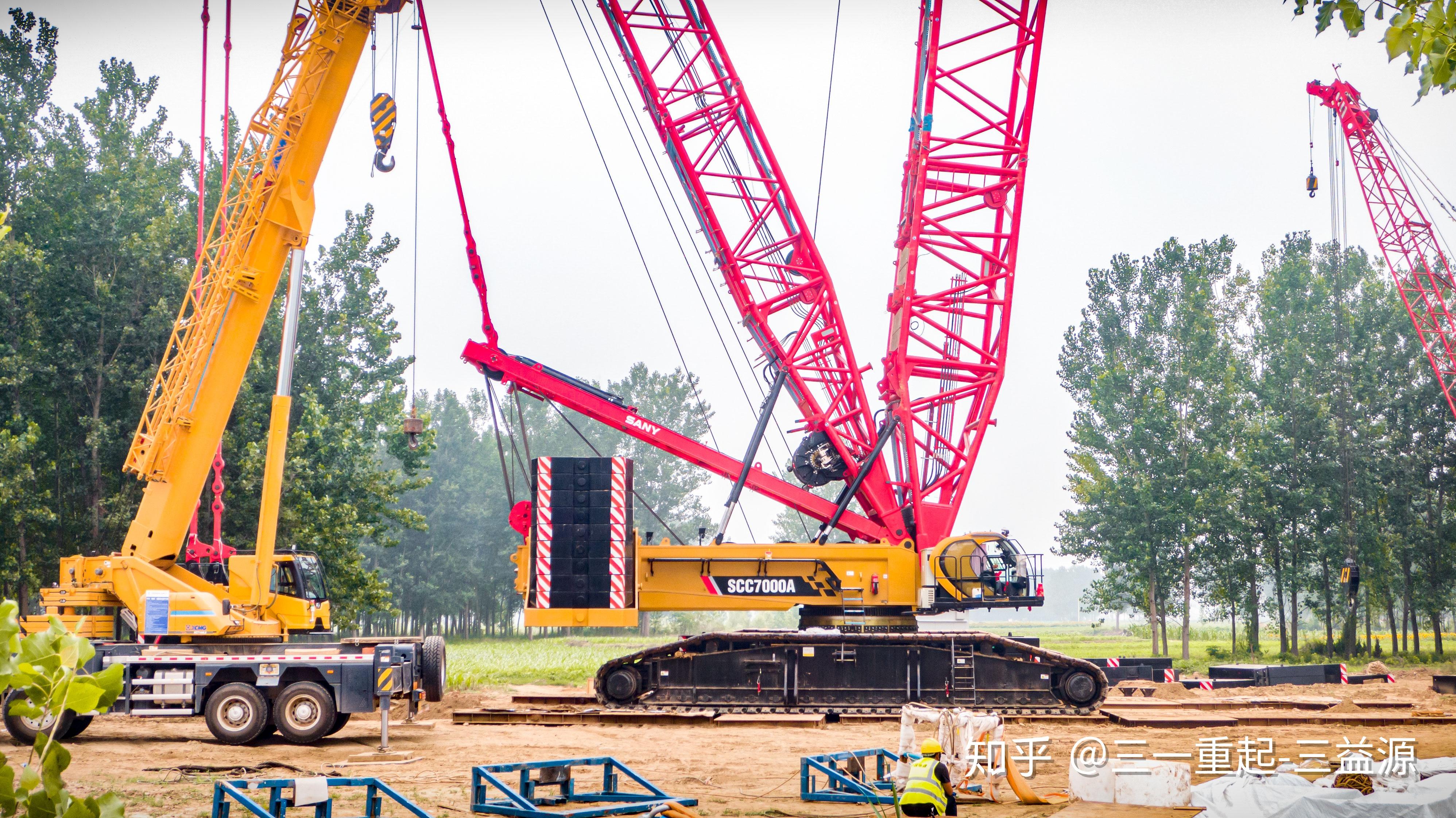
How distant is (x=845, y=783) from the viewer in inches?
448

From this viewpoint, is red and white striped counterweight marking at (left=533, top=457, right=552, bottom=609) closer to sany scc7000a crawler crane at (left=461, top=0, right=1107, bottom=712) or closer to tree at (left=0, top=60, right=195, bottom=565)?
sany scc7000a crawler crane at (left=461, top=0, right=1107, bottom=712)

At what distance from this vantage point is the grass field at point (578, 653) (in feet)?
105

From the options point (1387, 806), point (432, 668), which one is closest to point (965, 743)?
point (1387, 806)

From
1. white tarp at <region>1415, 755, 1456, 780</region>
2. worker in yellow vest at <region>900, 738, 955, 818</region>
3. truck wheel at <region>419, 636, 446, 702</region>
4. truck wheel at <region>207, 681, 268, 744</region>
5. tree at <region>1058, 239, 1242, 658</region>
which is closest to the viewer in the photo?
worker in yellow vest at <region>900, 738, 955, 818</region>

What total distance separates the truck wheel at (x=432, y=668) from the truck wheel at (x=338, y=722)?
118 cm

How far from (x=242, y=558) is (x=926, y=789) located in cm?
1204

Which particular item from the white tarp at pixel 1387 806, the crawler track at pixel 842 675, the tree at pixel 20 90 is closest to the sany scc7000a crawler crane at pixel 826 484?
the crawler track at pixel 842 675

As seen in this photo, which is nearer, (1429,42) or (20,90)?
(1429,42)

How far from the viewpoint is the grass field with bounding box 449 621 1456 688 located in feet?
105

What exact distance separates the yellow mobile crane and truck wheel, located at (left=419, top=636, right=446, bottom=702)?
0.02 m

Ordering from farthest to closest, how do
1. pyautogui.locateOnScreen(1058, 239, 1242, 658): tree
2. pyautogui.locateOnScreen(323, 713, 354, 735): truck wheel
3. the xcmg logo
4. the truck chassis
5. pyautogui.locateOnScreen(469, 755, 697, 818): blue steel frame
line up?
pyautogui.locateOnScreen(1058, 239, 1242, 658): tree, the xcmg logo, pyautogui.locateOnScreen(323, 713, 354, 735): truck wheel, the truck chassis, pyautogui.locateOnScreen(469, 755, 697, 818): blue steel frame

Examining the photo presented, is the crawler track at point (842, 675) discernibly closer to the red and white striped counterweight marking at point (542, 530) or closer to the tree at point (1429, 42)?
the red and white striped counterweight marking at point (542, 530)

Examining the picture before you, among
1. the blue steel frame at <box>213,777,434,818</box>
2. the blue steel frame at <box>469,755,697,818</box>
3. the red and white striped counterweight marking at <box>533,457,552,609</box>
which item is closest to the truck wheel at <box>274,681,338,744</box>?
the red and white striped counterweight marking at <box>533,457,552,609</box>

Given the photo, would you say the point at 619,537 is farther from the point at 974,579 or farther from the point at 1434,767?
the point at 1434,767
